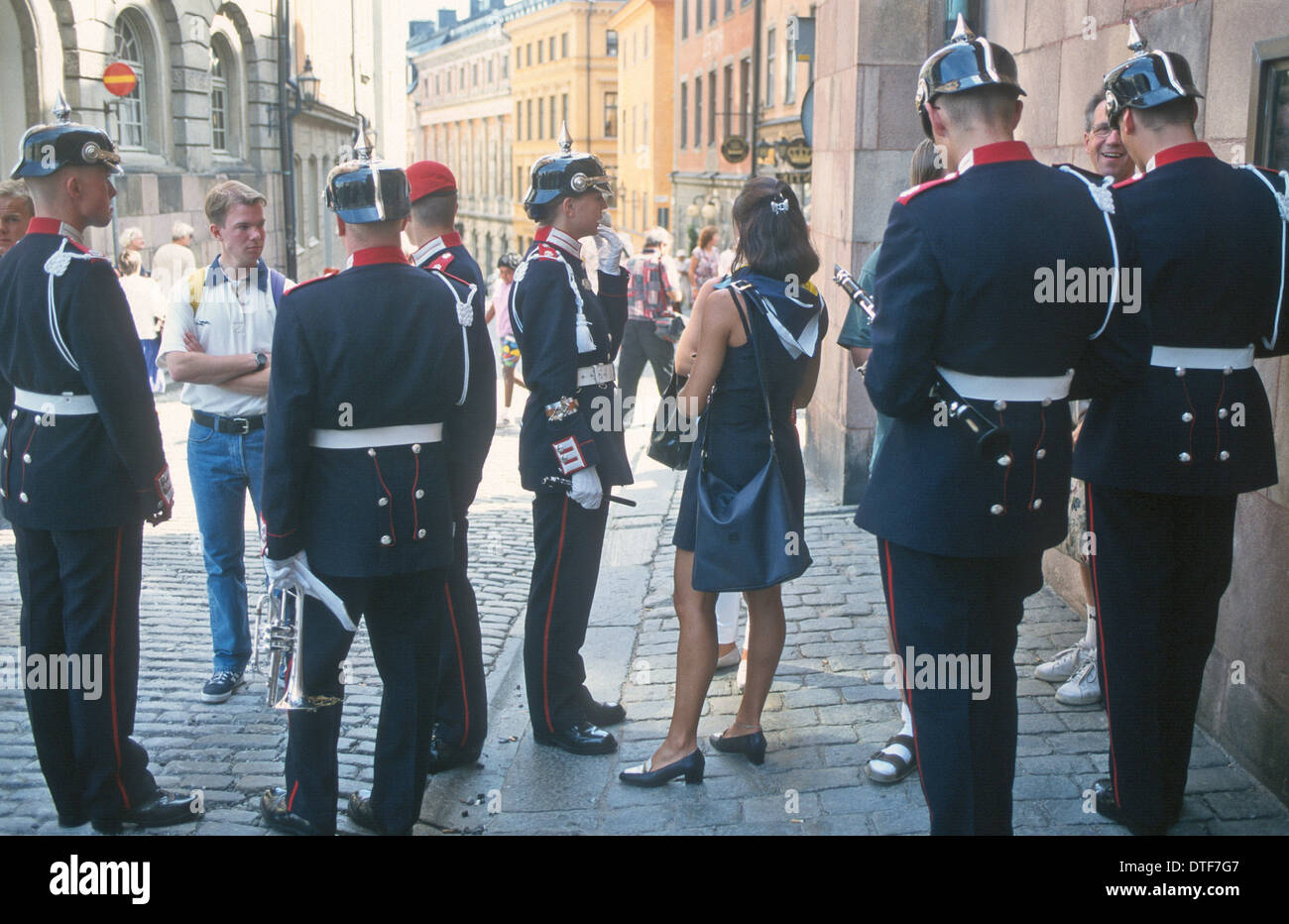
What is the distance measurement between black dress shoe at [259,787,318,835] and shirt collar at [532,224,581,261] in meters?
2.02

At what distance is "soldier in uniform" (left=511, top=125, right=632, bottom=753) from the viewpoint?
452 cm

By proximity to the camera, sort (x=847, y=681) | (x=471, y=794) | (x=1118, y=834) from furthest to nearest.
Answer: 1. (x=847, y=681)
2. (x=471, y=794)
3. (x=1118, y=834)

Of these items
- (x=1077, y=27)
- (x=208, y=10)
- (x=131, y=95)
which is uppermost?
(x=208, y=10)

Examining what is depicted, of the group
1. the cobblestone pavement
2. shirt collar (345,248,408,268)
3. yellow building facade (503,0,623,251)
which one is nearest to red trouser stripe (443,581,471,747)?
the cobblestone pavement

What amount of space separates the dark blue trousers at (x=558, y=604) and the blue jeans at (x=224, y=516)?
134cm

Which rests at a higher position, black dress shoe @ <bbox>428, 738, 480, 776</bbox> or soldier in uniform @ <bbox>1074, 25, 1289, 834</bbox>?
soldier in uniform @ <bbox>1074, 25, 1289, 834</bbox>

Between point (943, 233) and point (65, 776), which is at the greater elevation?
point (943, 233)

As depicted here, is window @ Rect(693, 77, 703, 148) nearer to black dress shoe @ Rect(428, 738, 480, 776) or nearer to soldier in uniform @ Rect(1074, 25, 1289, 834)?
black dress shoe @ Rect(428, 738, 480, 776)

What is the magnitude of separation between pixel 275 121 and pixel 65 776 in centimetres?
2395
